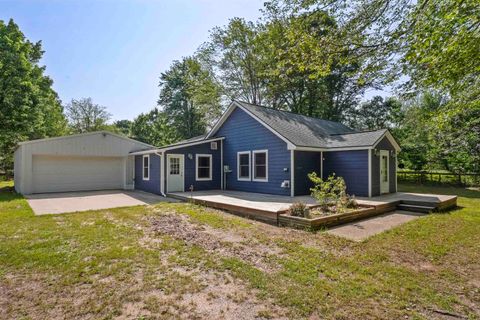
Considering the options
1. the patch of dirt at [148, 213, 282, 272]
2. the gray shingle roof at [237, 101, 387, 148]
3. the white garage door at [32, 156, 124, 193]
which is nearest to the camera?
the patch of dirt at [148, 213, 282, 272]

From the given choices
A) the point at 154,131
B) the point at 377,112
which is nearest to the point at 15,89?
the point at 154,131

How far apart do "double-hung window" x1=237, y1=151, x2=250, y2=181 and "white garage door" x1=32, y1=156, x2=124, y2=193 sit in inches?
307

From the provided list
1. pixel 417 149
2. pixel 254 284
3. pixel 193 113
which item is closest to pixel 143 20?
pixel 254 284

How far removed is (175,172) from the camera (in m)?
12.4

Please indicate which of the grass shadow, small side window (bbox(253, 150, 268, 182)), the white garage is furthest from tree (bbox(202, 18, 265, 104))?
the grass shadow

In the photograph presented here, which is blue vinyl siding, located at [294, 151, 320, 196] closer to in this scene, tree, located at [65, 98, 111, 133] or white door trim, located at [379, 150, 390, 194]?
white door trim, located at [379, 150, 390, 194]

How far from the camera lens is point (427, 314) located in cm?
279

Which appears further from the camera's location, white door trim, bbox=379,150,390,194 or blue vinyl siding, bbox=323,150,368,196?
white door trim, bbox=379,150,390,194

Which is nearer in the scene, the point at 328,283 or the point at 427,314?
the point at 427,314

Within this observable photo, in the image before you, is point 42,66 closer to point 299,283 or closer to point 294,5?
point 294,5

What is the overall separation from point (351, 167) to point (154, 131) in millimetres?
25979

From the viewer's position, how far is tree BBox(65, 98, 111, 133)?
31.9 m

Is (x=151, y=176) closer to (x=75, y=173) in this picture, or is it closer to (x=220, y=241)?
(x=75, y=173)

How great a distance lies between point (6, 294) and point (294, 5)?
305 inches
